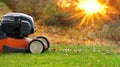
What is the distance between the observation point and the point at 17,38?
33.8 feet

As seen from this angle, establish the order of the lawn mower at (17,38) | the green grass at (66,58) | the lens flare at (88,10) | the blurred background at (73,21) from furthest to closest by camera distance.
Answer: the lens flare at (88,10), the blurred background at (73,21), the lawn mower at (17,38), the green grass at (66,58)

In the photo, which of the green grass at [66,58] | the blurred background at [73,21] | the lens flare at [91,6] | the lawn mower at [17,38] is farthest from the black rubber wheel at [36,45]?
the lens flare at [91,6]

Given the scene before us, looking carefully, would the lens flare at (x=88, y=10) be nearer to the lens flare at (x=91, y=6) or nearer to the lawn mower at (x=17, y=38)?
the lens flare at (x=91, y=6)

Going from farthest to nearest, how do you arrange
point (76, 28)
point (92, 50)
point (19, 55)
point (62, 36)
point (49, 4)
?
point (49, 4) → point (76, 28) → point (62, 36) → point (92, 50) → point (19, 55)

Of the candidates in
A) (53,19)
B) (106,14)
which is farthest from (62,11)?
(106,14)

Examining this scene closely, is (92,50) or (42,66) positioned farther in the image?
(92,50)

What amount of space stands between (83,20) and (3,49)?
5.64m

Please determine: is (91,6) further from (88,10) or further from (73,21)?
(73,21)

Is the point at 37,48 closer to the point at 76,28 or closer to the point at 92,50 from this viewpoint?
the point at 92,50

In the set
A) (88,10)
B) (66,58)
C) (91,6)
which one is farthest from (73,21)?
(66,58)

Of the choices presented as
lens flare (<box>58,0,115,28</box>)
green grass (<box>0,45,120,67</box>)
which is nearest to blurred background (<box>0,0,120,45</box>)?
lens flare (<box>58,0,115,28</box>)

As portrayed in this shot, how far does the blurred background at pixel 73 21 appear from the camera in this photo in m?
13.9

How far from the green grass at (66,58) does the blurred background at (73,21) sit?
2.71 meters

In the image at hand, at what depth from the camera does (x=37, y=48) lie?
33.6 feet
